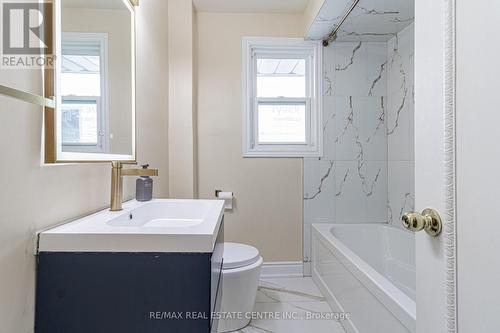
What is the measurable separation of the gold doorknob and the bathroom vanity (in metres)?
0.53

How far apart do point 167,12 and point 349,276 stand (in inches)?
95.0

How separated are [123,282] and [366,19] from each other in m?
2.45

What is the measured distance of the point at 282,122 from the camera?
103 inches

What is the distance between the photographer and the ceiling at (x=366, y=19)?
1983 mm

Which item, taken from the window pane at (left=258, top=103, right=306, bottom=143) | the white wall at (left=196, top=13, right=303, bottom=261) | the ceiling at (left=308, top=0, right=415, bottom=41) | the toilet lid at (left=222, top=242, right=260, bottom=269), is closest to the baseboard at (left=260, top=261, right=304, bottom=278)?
the white wall at (left=196, top=13, right=303, bottom=261)

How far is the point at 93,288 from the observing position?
0.73 metres

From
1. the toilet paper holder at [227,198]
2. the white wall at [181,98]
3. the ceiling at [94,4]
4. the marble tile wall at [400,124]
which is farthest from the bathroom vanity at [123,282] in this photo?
the marble tile wall at [400,124]

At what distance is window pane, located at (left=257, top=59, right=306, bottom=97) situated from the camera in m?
2.61

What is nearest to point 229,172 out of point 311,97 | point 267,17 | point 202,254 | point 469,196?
point 311,97

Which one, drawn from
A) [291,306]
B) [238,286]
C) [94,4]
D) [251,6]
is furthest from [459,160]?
[251,6]

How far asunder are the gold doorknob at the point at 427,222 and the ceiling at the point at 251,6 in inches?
88.3

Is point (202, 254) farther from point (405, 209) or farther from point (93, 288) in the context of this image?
point (405, 209)

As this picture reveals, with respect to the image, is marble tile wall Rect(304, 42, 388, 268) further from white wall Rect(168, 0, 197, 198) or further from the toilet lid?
white wall Rect(168, 0, 197, 198)

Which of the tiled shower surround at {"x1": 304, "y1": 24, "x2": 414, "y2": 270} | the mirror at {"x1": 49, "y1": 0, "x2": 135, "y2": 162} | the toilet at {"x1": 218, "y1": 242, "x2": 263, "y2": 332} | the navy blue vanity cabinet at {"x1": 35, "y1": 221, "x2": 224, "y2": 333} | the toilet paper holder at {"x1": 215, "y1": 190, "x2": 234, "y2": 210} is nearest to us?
the navy blue vanity cabinet at {"x1": 35, "y1": 221, "x2": 224, "y2": 333}
